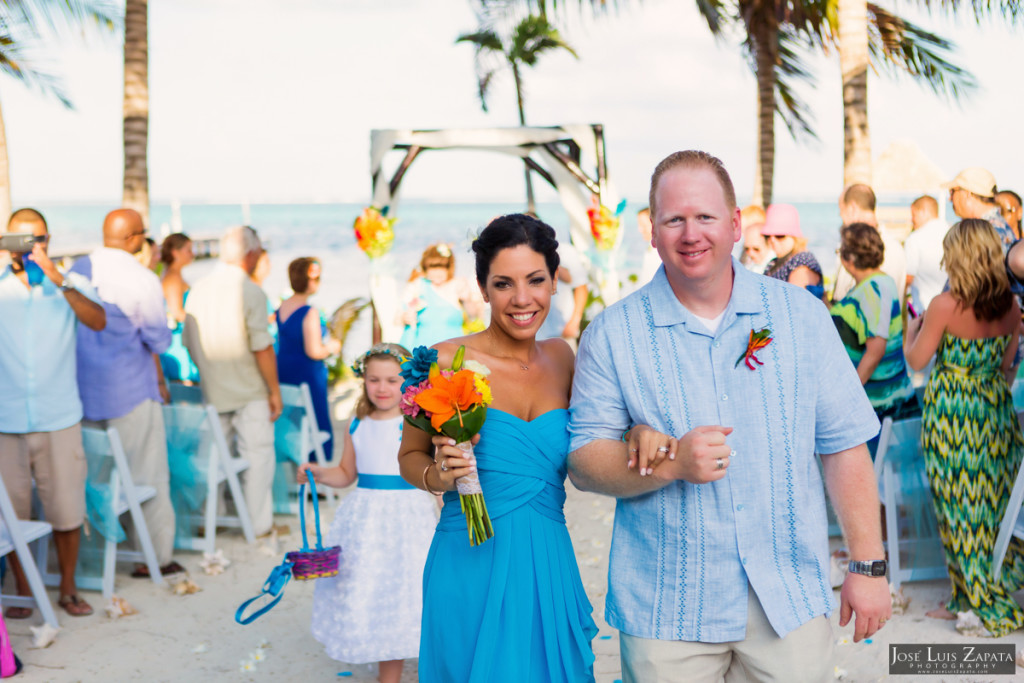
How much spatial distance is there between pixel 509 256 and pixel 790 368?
0.85m

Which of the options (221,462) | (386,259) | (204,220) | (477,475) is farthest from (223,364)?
(204,220)

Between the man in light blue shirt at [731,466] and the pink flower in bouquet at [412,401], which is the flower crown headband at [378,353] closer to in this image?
the pink flower in bouquet at [412,401]

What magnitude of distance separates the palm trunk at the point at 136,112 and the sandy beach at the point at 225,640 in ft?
14.8

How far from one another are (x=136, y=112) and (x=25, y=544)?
567cm

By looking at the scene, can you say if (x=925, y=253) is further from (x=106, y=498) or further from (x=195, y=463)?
(x=106, y=498)

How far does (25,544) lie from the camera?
14.3 ft

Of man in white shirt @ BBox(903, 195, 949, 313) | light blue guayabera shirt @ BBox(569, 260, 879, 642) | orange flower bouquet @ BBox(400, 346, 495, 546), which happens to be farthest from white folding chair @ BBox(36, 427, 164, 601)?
man in white shirt @ BBox(903, 195, 949, 313)

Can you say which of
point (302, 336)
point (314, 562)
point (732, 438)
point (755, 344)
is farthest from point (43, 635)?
point (755, 344)

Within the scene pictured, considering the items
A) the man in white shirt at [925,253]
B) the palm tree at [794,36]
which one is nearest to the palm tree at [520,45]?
the palm tree at [794,36]

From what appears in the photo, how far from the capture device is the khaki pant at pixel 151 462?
17.4 ft

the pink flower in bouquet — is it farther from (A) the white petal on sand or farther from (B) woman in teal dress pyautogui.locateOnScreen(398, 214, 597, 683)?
(A) the white petal on sand

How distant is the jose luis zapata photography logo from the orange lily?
2.86 m

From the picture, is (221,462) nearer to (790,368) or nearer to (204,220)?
(790,368)

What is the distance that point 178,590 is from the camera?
5199 millimetres
